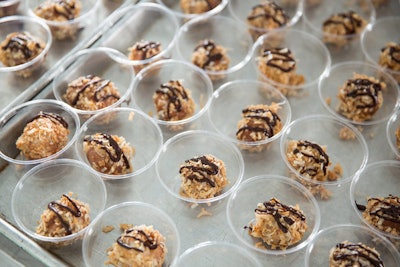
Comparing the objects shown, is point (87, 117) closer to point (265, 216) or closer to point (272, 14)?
point (265, 216)

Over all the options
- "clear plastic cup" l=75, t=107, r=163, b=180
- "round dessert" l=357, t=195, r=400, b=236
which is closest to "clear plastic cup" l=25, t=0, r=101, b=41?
"clear plastic cup" l=75, t=107, r=163, b=180

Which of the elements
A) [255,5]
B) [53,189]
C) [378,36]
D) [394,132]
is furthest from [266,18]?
[53,189]

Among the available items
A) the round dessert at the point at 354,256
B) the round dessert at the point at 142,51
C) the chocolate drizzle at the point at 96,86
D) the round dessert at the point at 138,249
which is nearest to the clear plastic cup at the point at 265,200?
the round dessert at the point at 354,256

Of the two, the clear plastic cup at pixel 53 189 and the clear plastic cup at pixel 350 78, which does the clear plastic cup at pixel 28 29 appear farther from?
the clear plastic cup at pixel 350 78

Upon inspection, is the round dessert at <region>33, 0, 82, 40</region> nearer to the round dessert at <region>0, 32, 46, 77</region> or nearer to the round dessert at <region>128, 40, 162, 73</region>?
the round dessert at <region>0, 32, 46, 77</region>

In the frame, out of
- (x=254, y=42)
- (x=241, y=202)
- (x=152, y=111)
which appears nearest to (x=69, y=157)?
(x=152, y=111)
